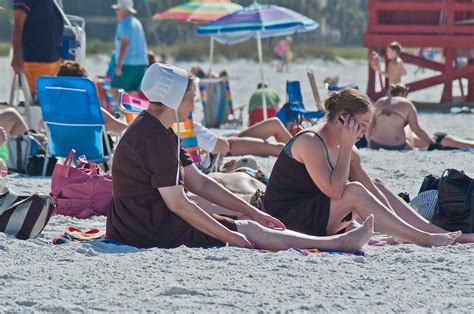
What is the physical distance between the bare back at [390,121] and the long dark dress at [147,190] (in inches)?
200

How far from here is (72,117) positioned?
25.3 feet

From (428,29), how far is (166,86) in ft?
37.7

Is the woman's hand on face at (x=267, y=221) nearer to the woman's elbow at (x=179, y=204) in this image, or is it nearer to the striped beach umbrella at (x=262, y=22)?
the woman's elbow at (x=179, y=204)

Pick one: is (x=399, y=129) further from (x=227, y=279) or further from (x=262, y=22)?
(x=227, y=279)

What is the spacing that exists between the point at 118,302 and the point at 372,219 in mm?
1482

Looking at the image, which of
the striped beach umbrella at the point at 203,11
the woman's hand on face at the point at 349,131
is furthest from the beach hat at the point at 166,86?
the striped beach umbrella at the point at 203,11

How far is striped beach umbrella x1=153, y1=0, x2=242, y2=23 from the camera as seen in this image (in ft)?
51.9

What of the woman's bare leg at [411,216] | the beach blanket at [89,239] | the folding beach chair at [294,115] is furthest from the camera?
the folding beach chair at [294,115]

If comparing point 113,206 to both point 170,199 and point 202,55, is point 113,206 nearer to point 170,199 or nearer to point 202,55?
point 170,199

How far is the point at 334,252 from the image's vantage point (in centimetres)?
499

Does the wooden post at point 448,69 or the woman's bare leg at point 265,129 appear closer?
the woman's bare leg at point 265,129

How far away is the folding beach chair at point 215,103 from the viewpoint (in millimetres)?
13555

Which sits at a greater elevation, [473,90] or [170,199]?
[170,199]

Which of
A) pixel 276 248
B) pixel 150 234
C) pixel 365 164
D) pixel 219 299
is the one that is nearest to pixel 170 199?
pixel 150 234
